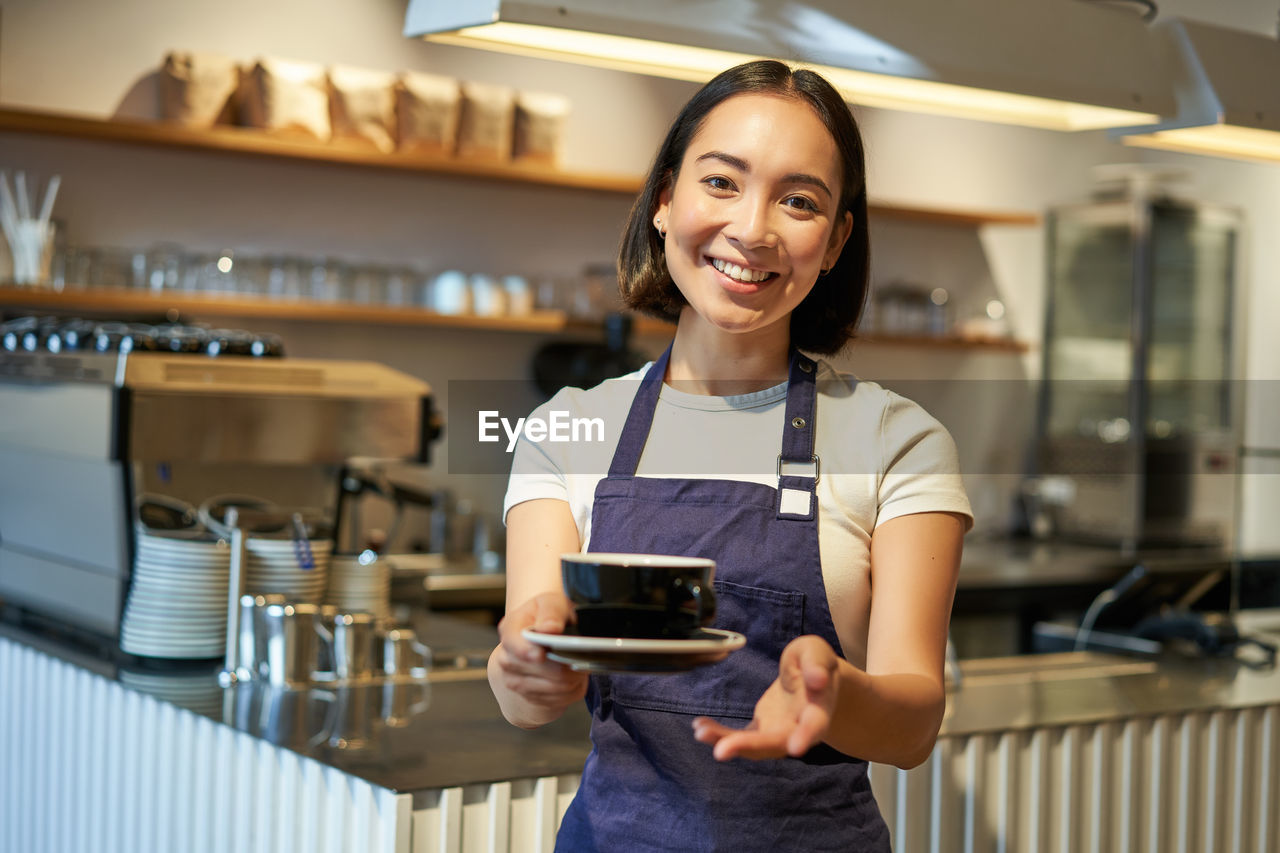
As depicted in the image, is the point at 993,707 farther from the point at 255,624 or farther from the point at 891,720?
the point at 891,720

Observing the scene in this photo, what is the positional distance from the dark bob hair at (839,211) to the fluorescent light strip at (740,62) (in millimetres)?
763

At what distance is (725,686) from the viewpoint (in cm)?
115

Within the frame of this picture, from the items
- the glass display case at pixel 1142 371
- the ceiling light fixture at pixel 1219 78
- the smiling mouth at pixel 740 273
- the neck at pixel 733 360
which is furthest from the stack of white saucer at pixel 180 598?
the glass display case at pixel 1142 371

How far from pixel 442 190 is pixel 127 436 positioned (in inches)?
87.3

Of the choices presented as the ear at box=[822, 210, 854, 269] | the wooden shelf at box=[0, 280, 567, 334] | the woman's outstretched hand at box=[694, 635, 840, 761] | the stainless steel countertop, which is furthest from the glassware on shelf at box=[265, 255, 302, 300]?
the woman's outstretched hand at box=[694, 635, 840, 761]

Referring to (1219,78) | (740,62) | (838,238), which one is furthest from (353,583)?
(1219,78)

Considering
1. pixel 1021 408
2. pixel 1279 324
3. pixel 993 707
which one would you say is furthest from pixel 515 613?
pixel 1279 324

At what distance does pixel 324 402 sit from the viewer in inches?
103

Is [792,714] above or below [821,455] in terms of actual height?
below

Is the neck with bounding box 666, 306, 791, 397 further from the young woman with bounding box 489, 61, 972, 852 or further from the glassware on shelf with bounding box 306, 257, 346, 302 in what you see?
the glassware on shelf with bounding box 306, 257, 346, 302

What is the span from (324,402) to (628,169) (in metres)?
2.43

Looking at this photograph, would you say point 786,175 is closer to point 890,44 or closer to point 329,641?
point 890,44

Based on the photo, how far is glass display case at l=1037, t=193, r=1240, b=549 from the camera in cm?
538

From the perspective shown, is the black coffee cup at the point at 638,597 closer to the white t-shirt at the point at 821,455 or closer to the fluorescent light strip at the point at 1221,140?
the white t-shirt at the point at 821,455
